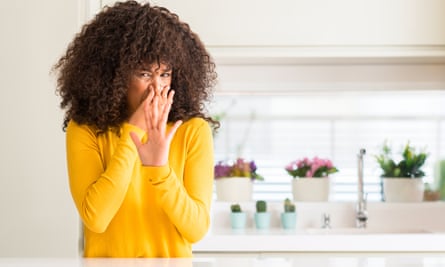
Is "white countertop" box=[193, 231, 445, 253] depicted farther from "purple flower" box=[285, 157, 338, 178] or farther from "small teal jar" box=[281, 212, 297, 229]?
"purple flower" box=[285, 157, 338, 178]

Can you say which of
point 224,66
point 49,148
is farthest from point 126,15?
point 224,66

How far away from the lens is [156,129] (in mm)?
1699

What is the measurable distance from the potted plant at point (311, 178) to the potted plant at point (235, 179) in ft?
0.52

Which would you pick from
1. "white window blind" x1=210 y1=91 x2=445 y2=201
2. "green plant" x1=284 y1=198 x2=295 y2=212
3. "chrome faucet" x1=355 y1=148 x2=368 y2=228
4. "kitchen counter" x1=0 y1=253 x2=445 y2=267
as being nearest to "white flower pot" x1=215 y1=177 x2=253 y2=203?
"white window blind" x1=210 y1=91 x2=445 y2=201

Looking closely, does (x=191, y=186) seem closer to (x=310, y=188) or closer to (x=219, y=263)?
(x=219, y=263)

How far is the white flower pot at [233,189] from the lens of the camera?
11.1 feet

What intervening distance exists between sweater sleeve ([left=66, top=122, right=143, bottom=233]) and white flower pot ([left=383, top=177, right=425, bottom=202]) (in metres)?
1.86

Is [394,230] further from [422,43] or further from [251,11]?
[251,11]

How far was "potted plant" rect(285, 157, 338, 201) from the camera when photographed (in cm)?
340

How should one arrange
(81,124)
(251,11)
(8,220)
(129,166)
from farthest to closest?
(251,11)
(8,220)
(81,124)
(129,166)

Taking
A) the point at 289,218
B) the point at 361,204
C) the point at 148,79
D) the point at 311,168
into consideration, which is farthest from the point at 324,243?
the point at 148,79

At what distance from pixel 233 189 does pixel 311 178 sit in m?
0.34

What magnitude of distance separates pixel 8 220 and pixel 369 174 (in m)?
1.61

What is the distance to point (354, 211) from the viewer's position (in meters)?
3.38
